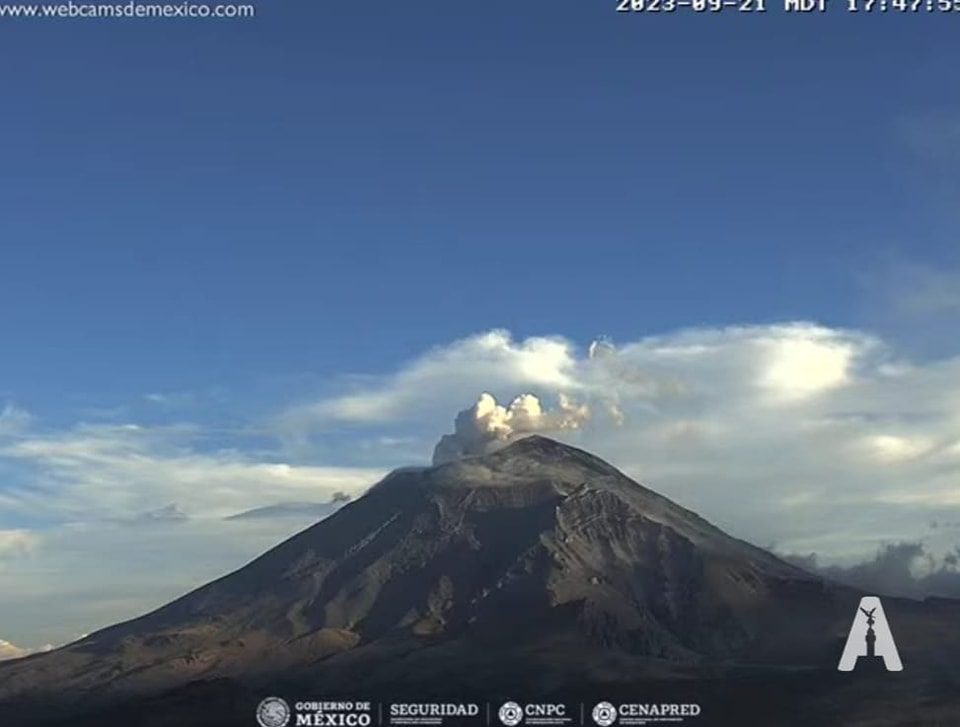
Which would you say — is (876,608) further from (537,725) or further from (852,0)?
(852,0)

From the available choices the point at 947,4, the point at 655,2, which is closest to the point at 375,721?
the point at 655,2

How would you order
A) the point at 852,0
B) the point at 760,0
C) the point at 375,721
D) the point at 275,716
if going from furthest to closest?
the point at 375,721 < the point at 275,716 < the point at 852,0 < the point at 760,0

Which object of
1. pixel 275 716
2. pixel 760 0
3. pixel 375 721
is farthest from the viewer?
pixel 375 721

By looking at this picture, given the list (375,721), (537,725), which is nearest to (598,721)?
(537,725)

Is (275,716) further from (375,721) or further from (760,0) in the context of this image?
(760,0)

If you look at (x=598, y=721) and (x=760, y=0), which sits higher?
(x=760, y=0)

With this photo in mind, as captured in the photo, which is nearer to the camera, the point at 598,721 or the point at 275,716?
the point at 275,716
